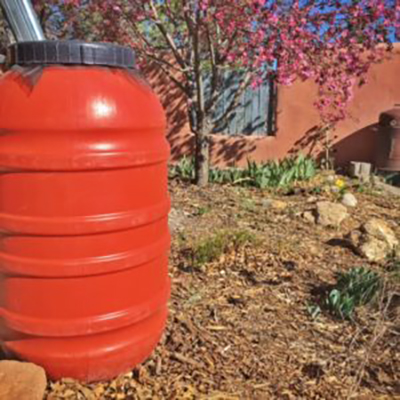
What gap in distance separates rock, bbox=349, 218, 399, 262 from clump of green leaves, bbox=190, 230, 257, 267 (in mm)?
835

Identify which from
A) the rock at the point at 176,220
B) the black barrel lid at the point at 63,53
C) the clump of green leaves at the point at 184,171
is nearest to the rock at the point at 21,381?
the black barrel lid at the point at 63,53

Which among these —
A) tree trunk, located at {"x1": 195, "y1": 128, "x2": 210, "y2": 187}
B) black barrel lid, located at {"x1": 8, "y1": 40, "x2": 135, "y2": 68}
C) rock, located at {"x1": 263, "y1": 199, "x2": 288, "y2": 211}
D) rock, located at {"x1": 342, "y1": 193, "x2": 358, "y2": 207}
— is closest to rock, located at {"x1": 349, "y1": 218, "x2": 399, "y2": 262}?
rock, located at {"x1": 263, "y1": 199, "x2": 288, "y2": 211}

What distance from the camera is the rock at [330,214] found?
15.5 ft

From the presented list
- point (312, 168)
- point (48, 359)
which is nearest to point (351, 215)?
point (312, 168)

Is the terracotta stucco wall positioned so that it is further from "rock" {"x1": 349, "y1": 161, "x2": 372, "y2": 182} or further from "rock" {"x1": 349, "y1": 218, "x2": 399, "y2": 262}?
"rock" {"x1": 349, "y1": 218, "x2": 399, "y2": 262}

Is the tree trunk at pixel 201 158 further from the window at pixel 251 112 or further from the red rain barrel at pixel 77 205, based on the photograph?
the red rain barrel at pixel 77 205

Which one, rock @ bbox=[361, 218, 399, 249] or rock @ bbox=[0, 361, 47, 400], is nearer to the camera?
rock @ bbox=[0, 361, 47, 400]

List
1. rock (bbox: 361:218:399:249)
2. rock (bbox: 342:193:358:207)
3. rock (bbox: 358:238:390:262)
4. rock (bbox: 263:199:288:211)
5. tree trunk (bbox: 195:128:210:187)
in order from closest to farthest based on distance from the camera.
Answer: rock (bbox: 358:238:390:262) → rock (bbox: 361:218:399:249) → rock (bbox: 263:199:288:211) → rock (bbox: 342:193:358:207) → tree trunk (bbox: 195:128:210:187)

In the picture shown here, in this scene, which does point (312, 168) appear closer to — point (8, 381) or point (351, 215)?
point (351, 215)

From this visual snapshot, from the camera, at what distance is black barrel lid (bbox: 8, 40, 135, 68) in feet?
6.29

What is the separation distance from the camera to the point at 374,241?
394cm

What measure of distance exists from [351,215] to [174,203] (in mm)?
1835

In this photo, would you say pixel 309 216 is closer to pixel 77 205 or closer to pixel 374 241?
pixel 374 241

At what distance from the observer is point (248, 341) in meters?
2.68
